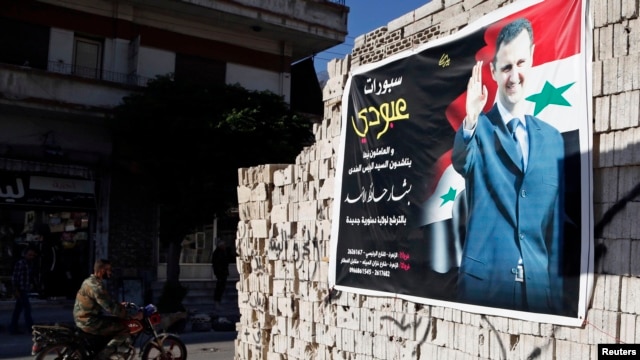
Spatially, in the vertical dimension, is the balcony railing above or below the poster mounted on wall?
above

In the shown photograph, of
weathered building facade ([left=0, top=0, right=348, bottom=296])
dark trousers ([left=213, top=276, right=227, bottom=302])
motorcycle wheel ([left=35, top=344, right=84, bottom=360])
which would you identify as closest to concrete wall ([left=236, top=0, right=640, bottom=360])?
motorcycle wheel ([left=35, top=344, right=84, bottom=360])

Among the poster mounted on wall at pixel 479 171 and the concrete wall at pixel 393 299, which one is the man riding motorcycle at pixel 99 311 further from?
the poster mounted on wall at pixel 479 171

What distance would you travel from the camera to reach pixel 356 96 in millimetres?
6555

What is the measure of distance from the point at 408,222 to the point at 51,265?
1415 cm

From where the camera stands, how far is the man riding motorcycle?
817 cm

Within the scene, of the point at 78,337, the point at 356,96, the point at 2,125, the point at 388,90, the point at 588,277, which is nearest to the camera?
the point at 588,277

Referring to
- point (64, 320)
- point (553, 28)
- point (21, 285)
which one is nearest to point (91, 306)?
point (21, 285)

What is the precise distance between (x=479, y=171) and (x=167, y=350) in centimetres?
580

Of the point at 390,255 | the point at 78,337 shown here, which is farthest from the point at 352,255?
the point at 78,337

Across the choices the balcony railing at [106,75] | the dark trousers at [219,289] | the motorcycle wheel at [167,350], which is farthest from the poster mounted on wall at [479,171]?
the balcony railing at [106,75]

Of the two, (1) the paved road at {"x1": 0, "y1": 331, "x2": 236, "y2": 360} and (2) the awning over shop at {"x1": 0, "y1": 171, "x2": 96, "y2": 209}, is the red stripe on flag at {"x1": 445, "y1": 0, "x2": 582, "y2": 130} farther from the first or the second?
(2) the awning over shop at {"x1": 0, "y1": 171, "x2": 96, "y2": 209}

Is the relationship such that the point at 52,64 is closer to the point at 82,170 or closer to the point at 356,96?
the point at 82,170

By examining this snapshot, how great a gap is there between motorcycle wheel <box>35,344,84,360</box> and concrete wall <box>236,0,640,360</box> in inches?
78.3

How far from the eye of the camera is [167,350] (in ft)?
30.0
